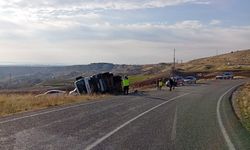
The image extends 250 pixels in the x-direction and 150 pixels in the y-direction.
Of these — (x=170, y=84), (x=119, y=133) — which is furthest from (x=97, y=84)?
(x=119, y=133)

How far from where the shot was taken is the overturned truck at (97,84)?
43.4 m

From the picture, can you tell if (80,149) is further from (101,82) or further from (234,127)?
(101,82)

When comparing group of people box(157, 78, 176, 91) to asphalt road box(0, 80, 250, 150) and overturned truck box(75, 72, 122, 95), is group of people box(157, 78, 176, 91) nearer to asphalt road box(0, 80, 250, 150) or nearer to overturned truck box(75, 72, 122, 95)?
overturned truck box(75, 72, 122, 95)

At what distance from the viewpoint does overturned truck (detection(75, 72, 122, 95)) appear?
143 feet

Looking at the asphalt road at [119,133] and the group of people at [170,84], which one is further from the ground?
the asphalt road at [119,133]

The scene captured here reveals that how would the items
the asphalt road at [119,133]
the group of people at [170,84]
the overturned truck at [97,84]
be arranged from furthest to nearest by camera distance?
the group of people at [170,84] < the overturned truck at [97,84] < the asphalt road at [119,133]

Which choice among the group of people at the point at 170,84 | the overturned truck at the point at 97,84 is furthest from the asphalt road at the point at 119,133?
the group of people at the point at 170,84

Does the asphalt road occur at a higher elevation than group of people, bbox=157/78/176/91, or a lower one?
higher

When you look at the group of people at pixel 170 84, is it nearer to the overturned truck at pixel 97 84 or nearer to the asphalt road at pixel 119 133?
the overturned truck at pixel 97 84

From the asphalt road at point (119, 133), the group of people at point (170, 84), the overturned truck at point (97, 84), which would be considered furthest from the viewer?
the group of people at point (170, 84)

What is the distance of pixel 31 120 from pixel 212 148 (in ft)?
23.2

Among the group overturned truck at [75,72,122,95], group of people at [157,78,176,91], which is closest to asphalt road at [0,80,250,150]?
overturned truck at [75,72,122,95]

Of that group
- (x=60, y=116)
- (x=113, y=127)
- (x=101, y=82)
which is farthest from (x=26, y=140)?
(x=101, y=82)

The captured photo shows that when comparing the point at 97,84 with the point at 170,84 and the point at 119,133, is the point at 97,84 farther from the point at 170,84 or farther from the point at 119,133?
the point at 119,133
